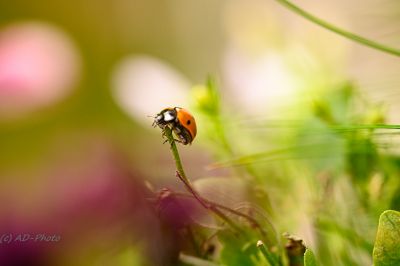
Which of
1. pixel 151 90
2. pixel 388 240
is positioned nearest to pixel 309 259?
pixel 388 240

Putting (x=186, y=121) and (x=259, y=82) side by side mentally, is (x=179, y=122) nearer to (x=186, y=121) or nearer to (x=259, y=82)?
(x=186, y=121)

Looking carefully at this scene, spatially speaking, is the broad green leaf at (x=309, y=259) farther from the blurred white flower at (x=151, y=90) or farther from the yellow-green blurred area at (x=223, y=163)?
the blurred white flower at (x=151, y=90)

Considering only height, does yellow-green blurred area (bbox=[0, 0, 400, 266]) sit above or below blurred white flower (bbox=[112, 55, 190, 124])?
below

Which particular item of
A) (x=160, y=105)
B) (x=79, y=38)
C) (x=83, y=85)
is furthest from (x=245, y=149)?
(x=79, y=38)

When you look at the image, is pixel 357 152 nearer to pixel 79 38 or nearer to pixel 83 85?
pixel 83 85

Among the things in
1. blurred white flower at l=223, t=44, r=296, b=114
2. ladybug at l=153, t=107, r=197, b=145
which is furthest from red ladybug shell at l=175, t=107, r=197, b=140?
blurred white flower at l=223, t=44, r=296, b=114

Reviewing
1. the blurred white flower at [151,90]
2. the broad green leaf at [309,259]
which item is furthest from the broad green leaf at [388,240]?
the blurred white flower at [151,90]

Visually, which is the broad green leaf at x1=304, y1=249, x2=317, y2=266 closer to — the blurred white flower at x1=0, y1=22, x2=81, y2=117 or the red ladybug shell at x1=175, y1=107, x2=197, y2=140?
the red ladybug shell at x1=175, y1=107, x2=197, y2=140
